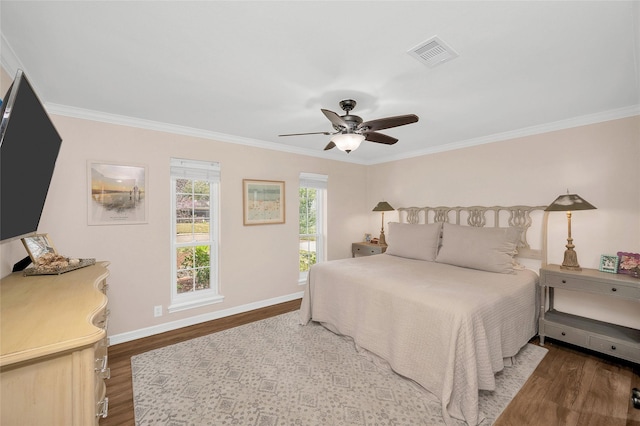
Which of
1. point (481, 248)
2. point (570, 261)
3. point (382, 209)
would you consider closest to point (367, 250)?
point (382, 209)

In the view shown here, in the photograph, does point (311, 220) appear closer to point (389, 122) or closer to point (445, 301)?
point (389, 122)

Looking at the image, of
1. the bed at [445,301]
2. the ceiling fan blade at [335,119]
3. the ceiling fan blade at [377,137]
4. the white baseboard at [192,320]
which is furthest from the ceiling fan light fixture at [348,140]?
the white baseboard at [192,320]

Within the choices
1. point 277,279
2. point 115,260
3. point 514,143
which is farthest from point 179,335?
point 514,143

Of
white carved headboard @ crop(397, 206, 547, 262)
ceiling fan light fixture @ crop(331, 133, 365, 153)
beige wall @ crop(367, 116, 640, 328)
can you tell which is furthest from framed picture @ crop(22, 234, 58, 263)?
beige wall @ crop(367, 116, 640, 328)

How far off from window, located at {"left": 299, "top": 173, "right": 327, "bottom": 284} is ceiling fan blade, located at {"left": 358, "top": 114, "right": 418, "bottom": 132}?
2.16 metres

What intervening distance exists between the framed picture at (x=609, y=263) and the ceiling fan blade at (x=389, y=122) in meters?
2.45

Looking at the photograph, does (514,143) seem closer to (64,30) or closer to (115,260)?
(64,30)

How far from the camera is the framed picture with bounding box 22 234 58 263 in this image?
1.92 m

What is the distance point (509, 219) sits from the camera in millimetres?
3484

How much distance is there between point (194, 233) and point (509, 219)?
13.3 feet

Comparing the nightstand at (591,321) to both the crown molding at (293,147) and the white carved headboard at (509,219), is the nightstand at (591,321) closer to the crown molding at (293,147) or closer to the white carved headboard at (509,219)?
the white carved headboard at (509,219)

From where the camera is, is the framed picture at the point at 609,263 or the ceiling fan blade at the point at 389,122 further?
the framed picture at the point at 609,263

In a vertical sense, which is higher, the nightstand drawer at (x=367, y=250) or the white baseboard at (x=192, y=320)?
the nightstand drawer at (x=367, y=250)

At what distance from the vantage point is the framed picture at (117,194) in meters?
2.80
